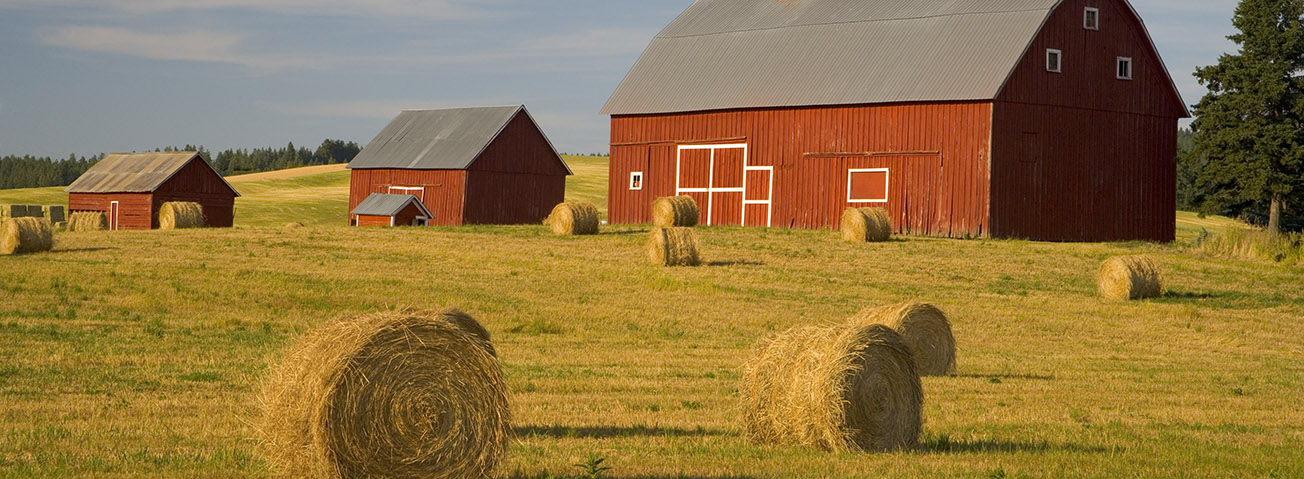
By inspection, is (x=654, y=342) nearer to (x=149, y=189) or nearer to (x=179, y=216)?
(x=179, y=216)

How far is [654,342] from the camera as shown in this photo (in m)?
22.9

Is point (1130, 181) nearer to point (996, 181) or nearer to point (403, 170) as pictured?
point (996, 181)

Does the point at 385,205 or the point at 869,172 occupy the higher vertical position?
the point at 869,172

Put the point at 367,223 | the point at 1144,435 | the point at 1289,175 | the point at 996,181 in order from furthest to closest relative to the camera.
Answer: the point at 367,223 → the point at 1289,175 → the point at 996,181 → the point at 1144,435

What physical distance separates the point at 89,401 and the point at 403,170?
168 feet

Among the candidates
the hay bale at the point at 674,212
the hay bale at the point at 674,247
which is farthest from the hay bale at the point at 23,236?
the hay bale at the point at 674,212

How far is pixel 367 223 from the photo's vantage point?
195ft

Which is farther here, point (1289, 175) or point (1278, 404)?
point (1289, 175)

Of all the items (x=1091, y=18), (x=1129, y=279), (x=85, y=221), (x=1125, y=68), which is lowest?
(x=1129, y=279)

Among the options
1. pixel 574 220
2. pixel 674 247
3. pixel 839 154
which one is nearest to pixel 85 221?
pixel 574 220

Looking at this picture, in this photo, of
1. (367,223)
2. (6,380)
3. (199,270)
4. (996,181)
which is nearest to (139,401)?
(6,380)

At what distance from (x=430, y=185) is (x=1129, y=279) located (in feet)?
130

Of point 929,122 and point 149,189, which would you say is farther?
point 149,189

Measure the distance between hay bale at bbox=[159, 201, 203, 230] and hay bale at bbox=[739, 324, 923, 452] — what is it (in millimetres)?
41466
